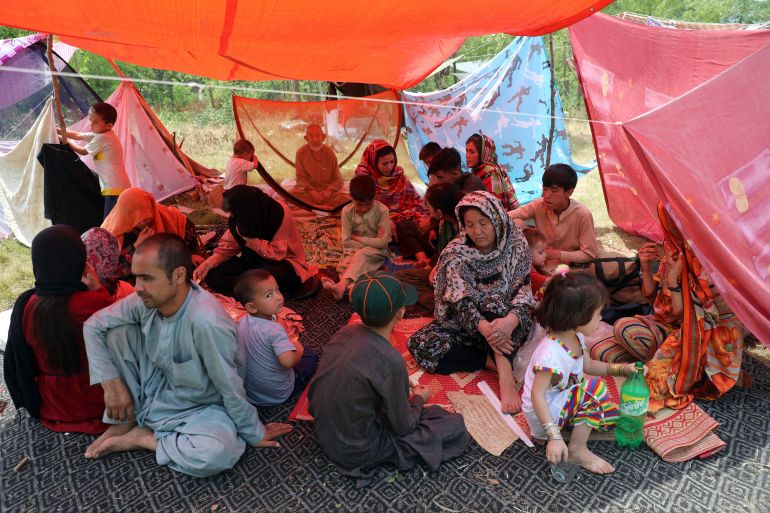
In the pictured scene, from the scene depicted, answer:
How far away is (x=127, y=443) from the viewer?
8.42 ft

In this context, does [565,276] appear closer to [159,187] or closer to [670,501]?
[670,501]

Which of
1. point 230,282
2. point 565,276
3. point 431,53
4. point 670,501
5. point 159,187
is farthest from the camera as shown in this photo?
point 159,187

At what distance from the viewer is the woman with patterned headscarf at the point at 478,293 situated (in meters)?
3.11

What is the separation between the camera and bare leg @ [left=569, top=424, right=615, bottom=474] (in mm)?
2387

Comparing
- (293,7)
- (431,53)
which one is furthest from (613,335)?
(431,53)

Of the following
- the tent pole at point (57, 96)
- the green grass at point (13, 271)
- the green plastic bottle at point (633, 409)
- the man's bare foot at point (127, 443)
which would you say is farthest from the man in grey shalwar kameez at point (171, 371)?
the tent pole at point (57, 96)

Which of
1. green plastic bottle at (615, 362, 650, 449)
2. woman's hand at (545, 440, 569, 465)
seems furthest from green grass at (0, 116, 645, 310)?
woman's hand at (545, 440, 569, 465)

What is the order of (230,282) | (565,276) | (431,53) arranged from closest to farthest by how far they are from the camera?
(565,276) < (230,282) < (431,53)

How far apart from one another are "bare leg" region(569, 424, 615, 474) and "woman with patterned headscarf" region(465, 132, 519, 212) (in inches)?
109

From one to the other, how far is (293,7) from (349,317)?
2212 mm

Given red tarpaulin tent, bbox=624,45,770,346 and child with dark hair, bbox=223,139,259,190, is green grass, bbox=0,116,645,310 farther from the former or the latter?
red tarpaulin tent, bbox=624,45,770,346

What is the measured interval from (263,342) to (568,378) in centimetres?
156

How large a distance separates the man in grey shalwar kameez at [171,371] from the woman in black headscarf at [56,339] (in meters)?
0.16

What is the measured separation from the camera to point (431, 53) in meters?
4.96
